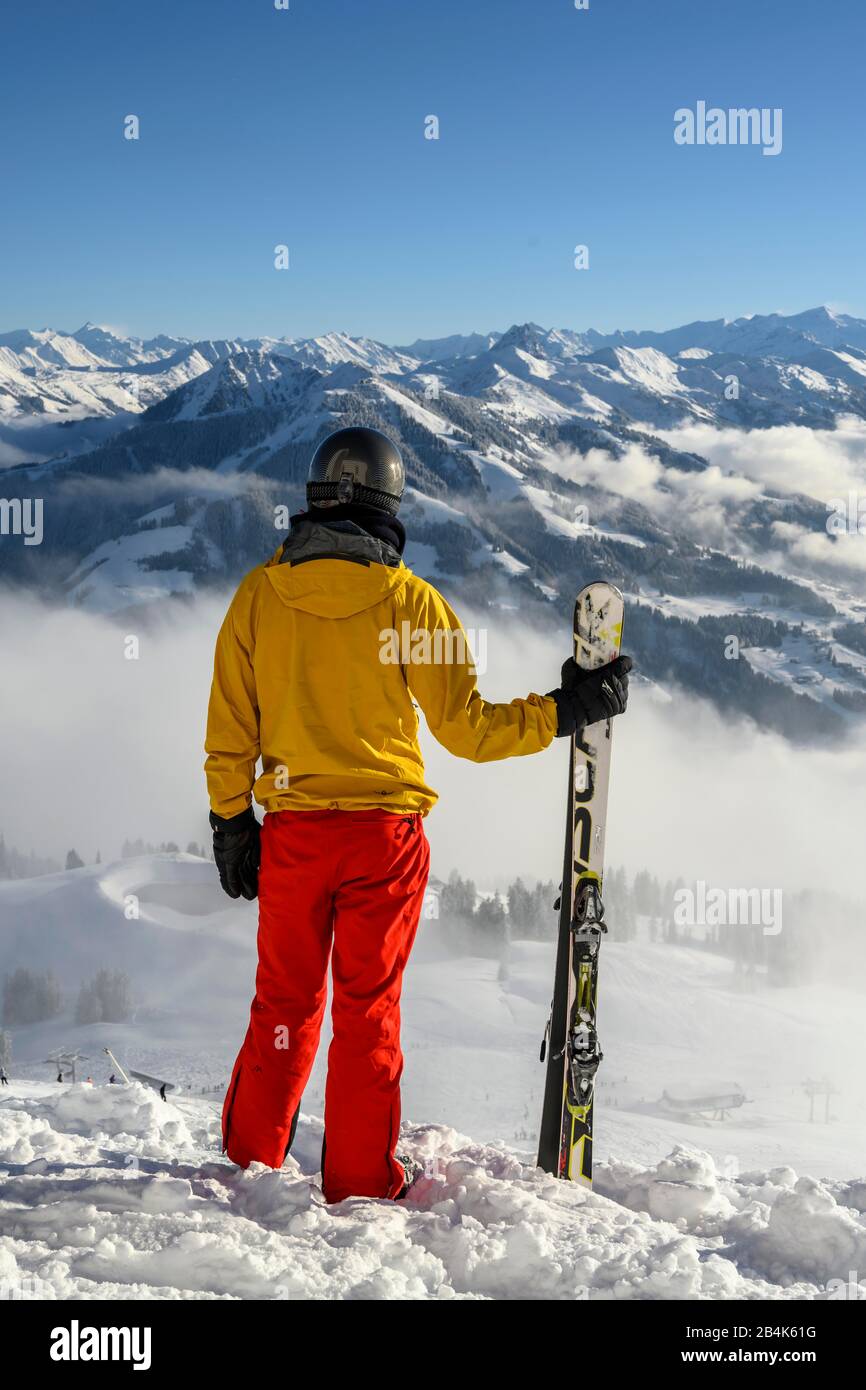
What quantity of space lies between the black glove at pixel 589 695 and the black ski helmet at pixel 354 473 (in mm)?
1001

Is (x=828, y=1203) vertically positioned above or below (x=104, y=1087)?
above

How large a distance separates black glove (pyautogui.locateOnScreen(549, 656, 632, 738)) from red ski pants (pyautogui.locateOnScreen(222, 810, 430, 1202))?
732 mm

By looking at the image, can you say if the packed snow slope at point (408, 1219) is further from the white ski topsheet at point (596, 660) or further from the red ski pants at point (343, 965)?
the white ski topsheet at point (596, 660)

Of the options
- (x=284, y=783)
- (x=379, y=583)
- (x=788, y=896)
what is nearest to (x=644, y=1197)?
(x=284, y=783)

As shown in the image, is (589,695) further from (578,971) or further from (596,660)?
(578,971)

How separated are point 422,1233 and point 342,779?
5.04 feet

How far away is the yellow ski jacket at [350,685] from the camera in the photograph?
3.68 meters

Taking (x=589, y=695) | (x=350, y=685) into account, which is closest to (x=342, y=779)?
(x=350, y=685)

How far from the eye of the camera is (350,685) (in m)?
3.68

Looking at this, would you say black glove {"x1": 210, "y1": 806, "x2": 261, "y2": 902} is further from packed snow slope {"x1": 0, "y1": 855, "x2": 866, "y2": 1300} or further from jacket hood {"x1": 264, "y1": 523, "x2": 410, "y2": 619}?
packed snow slope {"x1": 0, "y1": 855, "x2": 866, "y2": 1300}
